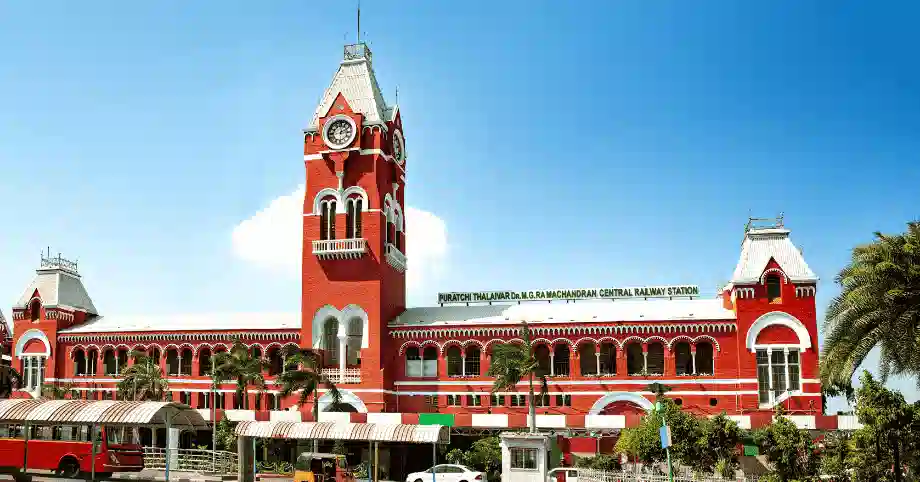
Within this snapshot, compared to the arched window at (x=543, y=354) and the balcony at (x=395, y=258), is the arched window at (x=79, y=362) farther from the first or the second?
the arched window at (x=543, y=354)

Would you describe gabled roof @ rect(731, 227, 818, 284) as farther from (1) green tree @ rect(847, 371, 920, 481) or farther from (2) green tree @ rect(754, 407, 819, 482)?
(1) green tree @ rect(847, 371, 920, 481)

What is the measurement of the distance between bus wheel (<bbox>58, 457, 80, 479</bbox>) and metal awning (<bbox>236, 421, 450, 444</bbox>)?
7.62 metres

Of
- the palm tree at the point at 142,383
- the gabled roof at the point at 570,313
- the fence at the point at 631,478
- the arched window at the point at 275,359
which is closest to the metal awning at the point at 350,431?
the fence at the point at 631,478

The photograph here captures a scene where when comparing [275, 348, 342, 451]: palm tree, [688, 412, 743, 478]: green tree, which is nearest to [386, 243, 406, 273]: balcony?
[275, 348, 342, 451]: palm tree

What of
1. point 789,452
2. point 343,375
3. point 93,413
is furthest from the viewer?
point 343,375

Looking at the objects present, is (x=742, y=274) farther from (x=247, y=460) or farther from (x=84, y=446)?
(x=84, y=446)

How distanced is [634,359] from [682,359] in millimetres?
3202

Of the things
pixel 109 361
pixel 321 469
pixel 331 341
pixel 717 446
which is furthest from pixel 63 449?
pixel 109 361

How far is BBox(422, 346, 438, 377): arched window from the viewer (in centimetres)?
6206

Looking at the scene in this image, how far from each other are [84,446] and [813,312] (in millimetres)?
43398

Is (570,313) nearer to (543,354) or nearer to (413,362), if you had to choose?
(543,354)

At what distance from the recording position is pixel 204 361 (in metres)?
67.8

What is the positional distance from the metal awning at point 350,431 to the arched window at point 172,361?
29569mm

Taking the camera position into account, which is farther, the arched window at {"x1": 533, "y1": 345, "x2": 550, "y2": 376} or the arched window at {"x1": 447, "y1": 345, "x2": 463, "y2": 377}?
the arched window at {"x1": 447, "y1": 345, "x2": 463, "y2": 377}
